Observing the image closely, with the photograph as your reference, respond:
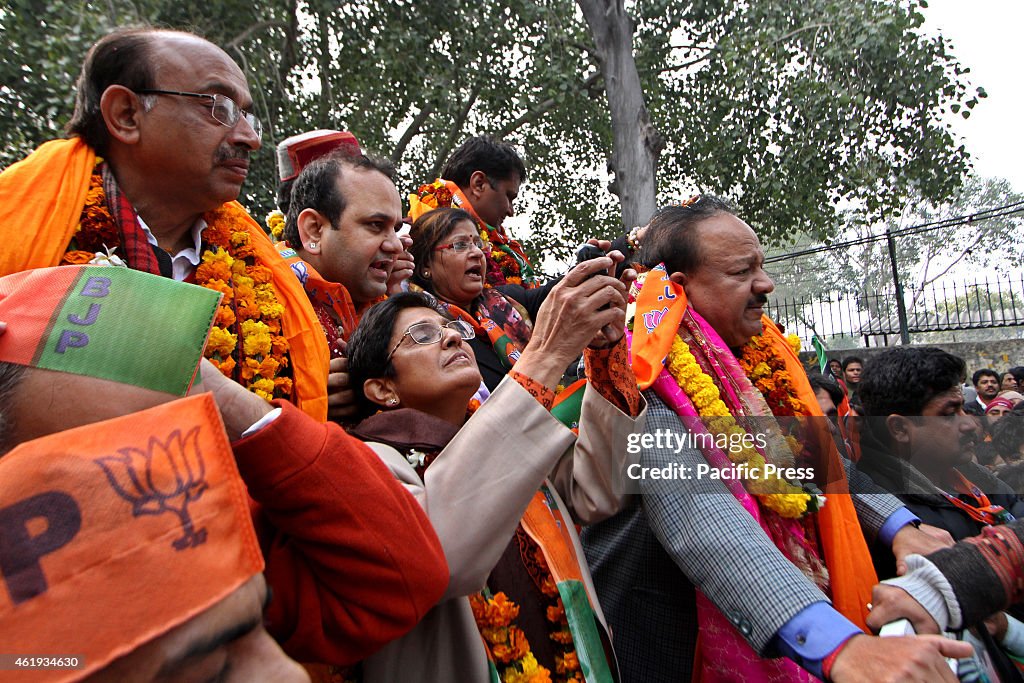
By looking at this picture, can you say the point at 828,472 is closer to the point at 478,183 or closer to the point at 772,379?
the point at 772,379

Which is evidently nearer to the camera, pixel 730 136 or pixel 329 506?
pixel 329 506

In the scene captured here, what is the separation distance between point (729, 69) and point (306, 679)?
926 centimetres

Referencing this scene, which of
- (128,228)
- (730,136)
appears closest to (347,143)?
(128,228)

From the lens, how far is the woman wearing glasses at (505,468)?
1274 millimetres

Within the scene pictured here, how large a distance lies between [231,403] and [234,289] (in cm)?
102

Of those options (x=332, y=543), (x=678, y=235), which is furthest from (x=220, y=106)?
(x=678, y=235)

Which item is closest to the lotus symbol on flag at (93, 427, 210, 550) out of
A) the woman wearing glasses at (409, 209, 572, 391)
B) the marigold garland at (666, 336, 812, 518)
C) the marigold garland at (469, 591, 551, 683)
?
the marigold garland at (469, 591, 551, 683)

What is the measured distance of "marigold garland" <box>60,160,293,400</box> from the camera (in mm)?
1738

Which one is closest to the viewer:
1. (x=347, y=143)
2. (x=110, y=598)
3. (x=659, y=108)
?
(x=110, y=598)

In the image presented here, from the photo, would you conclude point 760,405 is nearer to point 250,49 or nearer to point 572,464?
point 572,464

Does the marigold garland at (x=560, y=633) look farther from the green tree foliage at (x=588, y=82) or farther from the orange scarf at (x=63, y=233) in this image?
the green tree foliage at (x=588, y=82)

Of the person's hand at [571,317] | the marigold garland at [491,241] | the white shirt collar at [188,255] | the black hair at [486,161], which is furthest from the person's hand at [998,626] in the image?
the black hair at [486,161]

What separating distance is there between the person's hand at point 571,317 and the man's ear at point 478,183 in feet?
7.76

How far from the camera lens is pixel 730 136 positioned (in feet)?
31.0
